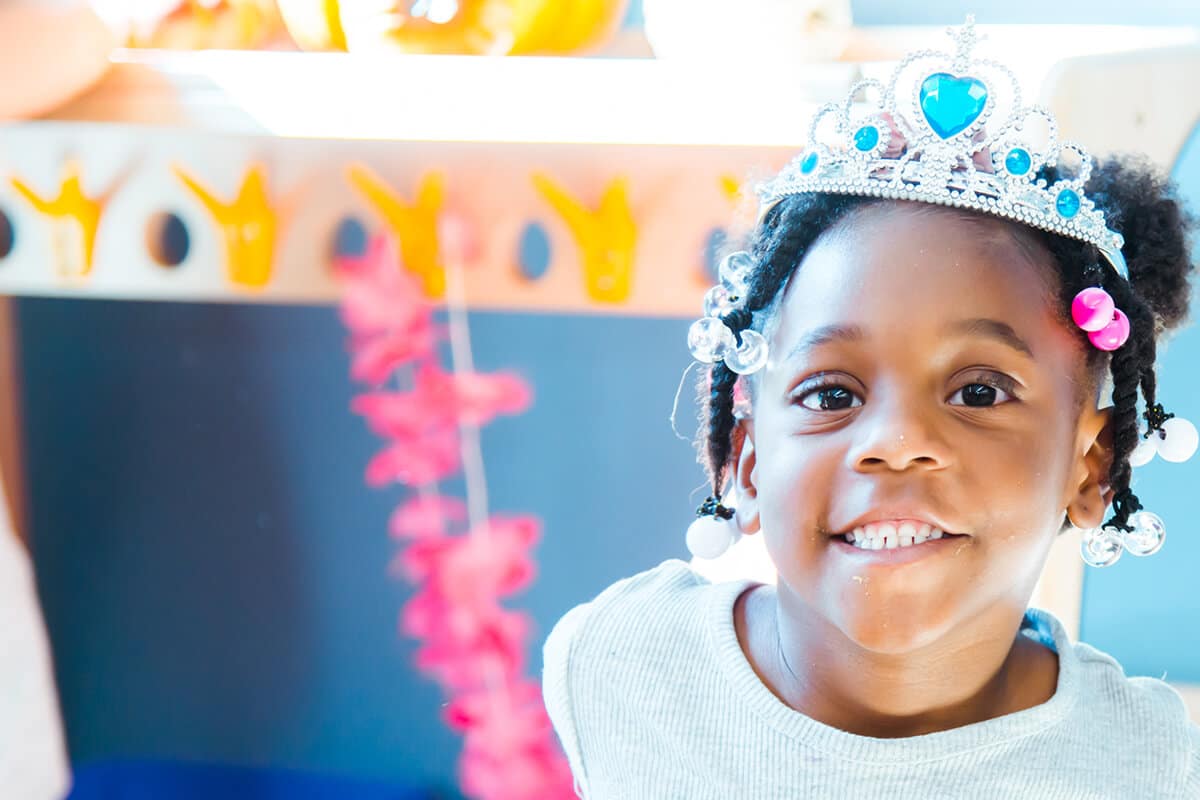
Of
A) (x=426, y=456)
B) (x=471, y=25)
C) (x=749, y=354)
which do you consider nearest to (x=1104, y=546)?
(x=749, y=354)

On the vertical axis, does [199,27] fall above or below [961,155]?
above

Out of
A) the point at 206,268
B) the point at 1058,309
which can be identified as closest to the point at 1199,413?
the point at 1058,309

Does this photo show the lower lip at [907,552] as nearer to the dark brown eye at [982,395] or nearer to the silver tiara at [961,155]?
the dark brown eye at [982,395]

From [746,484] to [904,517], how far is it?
16cm

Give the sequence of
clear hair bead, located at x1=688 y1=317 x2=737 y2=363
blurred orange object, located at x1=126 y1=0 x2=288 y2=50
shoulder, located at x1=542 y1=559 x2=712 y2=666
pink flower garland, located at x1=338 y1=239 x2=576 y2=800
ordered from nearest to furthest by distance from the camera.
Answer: clear hair bead, located at x1=688 y1=317 x2=737 y2=363, shoulder, located at x1=542 y1=559 x2=712 y2=666, blurred orange object, located at x1=126 y1=0 x2=288 y2=50, pink flower garland, located at x1=338 y1=239 x2=576 y2=800

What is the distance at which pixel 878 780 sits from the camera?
0.72 meters

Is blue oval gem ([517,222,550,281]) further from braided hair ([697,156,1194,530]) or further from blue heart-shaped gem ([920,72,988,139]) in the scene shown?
blue heart-shaped gem ([920,72,988,139])

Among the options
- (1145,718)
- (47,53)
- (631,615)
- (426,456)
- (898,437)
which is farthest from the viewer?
(426,456)

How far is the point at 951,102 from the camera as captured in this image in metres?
0.68

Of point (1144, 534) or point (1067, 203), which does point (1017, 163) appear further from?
point (1144, 534)

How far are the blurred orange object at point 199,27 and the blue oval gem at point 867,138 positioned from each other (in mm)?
762

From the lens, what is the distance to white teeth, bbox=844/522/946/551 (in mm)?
647

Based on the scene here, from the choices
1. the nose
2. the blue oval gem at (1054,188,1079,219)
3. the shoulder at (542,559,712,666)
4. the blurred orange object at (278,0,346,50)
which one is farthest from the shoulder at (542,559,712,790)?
the blurred orange object at (278,0,346,50)

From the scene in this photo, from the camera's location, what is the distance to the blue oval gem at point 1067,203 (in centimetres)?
68
